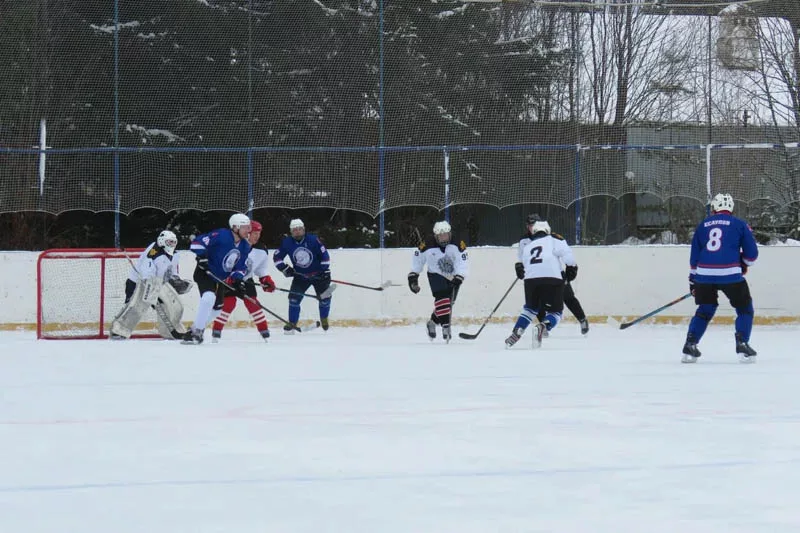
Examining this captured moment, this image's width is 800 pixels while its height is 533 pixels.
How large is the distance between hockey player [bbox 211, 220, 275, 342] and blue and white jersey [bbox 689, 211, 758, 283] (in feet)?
12.6

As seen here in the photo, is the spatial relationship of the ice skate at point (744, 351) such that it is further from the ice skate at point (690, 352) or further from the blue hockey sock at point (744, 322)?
the ice skate at point (690, 352)

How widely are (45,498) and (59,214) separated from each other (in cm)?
978

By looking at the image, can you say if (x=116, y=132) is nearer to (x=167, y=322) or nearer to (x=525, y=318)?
(x=167, y=322)

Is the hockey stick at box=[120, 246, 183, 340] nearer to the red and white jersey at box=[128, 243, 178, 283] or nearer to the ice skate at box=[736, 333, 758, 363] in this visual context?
the red and white jersey at box=[128, 243, 178, 283]

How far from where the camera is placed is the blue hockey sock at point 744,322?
8.37 metres

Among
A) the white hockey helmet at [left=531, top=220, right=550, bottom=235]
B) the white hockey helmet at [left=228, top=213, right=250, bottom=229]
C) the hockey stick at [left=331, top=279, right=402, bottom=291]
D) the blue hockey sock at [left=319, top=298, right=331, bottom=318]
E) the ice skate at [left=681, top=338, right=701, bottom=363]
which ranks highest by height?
the white hockey helmet at [left=228, top=213, right=250, bottom=229]

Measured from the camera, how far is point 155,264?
11.0 metres

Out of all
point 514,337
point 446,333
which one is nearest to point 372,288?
point 446,333

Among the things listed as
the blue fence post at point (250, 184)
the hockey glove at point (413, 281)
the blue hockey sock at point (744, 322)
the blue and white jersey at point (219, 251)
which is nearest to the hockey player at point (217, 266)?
the blue and white jersey at point (219, 251)

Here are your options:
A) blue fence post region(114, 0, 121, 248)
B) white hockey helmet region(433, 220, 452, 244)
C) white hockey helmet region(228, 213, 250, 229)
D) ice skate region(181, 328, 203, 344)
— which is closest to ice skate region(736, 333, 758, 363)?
white hockey helmet region(433, 220, 452, 244)

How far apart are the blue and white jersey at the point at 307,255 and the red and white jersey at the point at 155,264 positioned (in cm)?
131

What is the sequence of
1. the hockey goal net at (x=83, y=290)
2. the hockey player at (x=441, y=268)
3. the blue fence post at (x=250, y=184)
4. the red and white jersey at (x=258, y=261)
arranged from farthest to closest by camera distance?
the blue fence post at (x=250, y=184) → the hockey goal net at (x=83, y=290) → the red and white jersey at (x=258, y=261) → the hockey player at (x=441, y=268)

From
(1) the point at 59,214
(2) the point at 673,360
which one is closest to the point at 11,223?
(1) the point at 59,214

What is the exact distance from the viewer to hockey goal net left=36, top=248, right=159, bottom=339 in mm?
11953
